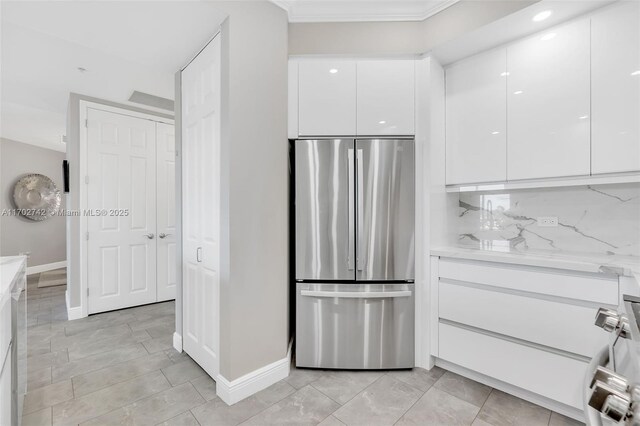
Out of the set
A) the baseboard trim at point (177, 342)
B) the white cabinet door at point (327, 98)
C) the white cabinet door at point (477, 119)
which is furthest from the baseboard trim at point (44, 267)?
the white cabinet door at point (477, 119)

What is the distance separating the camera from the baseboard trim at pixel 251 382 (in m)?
1.75

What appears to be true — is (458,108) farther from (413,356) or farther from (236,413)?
(236,413)

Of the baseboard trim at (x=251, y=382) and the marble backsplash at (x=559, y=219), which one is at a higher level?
the marble backsplash at (x=559, y=219)

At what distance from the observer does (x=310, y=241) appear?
2.08 metres

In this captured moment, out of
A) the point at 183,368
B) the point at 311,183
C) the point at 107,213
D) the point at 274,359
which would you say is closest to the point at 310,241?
the point at 311,183

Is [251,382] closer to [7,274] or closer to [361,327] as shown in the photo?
[361,327]

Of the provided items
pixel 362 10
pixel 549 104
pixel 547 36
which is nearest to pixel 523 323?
pixel 549 104

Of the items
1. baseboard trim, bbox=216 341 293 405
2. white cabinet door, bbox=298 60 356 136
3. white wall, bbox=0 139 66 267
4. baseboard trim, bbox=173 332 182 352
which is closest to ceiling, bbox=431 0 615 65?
white cabinet door, bbox=298 60 356 136

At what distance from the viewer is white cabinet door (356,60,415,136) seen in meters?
2.11

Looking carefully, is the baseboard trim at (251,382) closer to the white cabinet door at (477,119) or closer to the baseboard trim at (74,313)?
the white cabinet door at (477,119)

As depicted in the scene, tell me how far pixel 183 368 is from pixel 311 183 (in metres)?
1.73

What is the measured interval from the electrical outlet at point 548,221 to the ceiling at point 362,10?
1.72m

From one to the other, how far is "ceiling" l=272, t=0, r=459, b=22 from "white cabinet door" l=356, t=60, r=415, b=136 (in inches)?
13.6

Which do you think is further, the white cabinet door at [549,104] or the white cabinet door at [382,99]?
the white cabinet door at [382,99]
